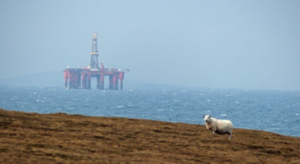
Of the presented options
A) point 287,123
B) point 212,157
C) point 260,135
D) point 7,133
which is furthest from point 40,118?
point 287,123

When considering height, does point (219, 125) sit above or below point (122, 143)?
above

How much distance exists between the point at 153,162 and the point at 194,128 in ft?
27.1

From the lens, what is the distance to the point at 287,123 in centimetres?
7969

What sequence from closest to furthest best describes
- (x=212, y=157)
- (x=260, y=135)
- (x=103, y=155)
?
(x=103, y=155) → (x=212, y=157) → (x=260, y=135)

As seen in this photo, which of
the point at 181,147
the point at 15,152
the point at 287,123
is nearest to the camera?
the point at 15,152

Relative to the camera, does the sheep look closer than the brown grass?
No

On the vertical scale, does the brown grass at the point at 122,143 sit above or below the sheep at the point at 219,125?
below

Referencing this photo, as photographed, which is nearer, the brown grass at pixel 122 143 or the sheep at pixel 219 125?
the brown grass at pixel 122 143

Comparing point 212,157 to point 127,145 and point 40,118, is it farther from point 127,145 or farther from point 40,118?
point 40,118

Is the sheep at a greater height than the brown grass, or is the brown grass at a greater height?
the sheep

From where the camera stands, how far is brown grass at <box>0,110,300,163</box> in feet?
49.2

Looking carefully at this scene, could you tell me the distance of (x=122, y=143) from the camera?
17453 mm

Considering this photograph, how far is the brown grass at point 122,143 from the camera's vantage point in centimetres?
1501

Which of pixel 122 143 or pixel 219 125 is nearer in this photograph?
pixel 122 143
